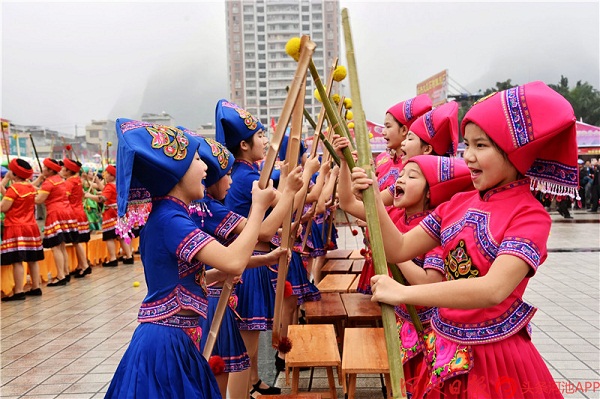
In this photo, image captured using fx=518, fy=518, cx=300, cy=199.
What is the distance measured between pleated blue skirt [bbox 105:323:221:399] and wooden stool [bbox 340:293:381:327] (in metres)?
2.14

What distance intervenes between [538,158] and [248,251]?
1.12 metres

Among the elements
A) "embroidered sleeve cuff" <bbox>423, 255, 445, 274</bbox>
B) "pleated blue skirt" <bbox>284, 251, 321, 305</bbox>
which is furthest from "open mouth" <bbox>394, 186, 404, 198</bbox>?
"pleated blue skirt" <bbox>284, 251, 321, 305</bbox>

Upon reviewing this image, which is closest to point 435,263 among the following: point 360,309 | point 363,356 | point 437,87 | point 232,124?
point 363,356

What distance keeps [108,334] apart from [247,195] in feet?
10.9

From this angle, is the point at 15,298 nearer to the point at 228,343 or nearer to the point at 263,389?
the point at 263,389

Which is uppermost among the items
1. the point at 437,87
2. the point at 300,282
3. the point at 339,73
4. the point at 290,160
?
the point at 437,87

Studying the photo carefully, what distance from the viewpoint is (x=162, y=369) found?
1.98 m

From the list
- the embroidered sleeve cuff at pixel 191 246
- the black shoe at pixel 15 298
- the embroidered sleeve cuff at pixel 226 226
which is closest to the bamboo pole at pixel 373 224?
the embroidered sleeve cuff at pixel 191 246

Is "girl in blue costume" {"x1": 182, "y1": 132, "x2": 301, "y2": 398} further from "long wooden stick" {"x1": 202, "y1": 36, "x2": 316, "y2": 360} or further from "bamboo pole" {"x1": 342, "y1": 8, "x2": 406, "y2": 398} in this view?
"bamboo pole" {"x1": 342, "y1": 8, "x2": 406, "y2": 398}

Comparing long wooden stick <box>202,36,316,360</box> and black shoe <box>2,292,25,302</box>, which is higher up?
long wooden stick <box>202,36,316,360</box>

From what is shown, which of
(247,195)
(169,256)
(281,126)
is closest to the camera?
(281,126)

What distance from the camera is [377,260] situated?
170 cm

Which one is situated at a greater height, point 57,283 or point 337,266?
point 337,266

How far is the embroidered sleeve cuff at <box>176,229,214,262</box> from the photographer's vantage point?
6.54 feet
